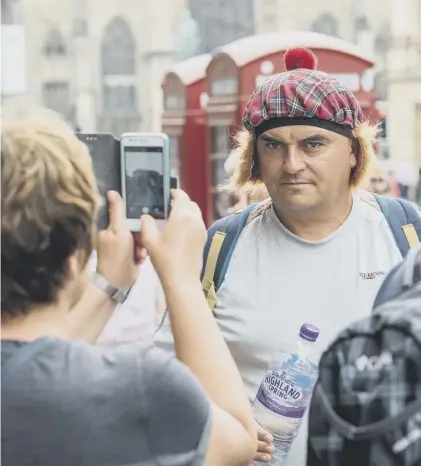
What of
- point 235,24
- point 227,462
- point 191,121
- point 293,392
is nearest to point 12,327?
point 227,462

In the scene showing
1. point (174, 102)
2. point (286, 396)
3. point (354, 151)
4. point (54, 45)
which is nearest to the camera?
point (286, 396)

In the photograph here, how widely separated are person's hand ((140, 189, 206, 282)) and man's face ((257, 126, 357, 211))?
73 centimetres

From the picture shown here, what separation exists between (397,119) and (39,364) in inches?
916

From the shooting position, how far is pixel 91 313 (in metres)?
1.67

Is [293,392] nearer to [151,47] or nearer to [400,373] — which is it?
[400,373]

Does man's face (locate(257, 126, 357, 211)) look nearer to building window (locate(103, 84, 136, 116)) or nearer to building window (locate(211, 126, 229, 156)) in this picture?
building window (locate(211, 126, 229, 156))

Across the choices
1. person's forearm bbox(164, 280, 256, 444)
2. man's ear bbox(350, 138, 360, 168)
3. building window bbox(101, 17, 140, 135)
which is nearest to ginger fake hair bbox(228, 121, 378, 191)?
man's ear bbox(350, 138, 360, 168)

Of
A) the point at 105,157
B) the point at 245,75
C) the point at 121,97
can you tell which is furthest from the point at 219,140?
the point at 121,97

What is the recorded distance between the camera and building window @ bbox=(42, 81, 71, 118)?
28.0 m

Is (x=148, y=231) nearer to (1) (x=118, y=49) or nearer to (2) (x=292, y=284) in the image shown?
(2) (x=292, y=284)

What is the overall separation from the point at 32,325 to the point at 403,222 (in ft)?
3.95

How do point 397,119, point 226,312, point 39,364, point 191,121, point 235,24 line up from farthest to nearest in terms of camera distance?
point 235,24
point 397,119
point 191,121
point 226,312
point 39,364

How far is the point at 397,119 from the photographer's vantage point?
2403 cm

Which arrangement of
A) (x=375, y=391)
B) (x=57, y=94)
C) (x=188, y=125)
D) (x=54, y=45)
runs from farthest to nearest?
1. (x=54, y=45)
2. (x=57, y=94)
3. (x=188, y=125)
4. (x=375, y=391)
